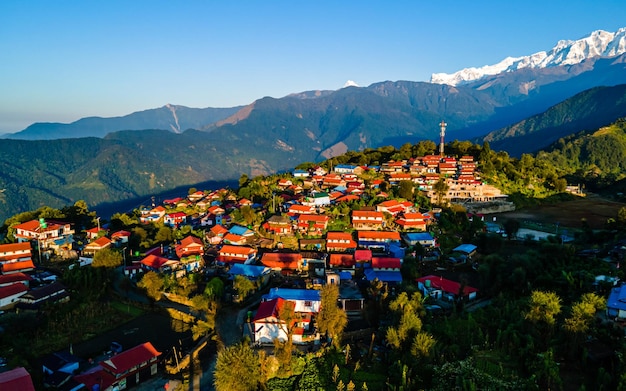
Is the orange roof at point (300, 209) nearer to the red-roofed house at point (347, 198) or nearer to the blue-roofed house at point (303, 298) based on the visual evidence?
the red-roofed house at point (347, 198)

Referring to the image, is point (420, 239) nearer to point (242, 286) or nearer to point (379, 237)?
point (379, 237)

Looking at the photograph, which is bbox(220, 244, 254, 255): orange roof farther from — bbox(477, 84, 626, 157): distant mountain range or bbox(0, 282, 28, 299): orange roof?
bbox(477, 84, 626, 157): distant mountain range

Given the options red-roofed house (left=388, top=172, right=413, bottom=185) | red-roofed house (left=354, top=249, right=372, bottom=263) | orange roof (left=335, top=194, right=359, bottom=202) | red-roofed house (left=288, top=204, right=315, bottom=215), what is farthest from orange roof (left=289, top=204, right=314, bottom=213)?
red-roofed house (left=388, top=172, right=413, bottom=185)

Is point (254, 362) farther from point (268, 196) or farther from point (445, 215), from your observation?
point (268, 196)

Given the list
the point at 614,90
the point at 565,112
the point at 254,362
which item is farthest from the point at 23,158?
the point at 614,90

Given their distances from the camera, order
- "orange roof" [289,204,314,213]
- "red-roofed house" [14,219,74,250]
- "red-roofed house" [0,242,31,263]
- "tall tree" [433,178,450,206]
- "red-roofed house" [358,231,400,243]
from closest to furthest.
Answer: "red-roofed house" [0,242,31,263] < "red-roofed house" [358,231,400,243] < "red-roofed house" [14,219,74,250] < "orange roof" [289,204,314,213] < "tall tree" [433,178,450,206]
